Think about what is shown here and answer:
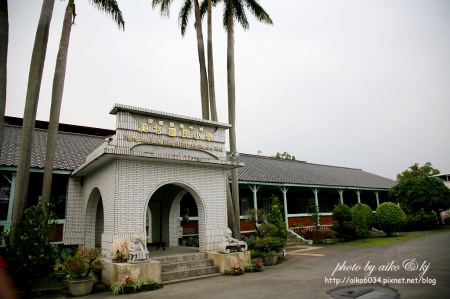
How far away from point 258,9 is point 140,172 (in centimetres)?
1014

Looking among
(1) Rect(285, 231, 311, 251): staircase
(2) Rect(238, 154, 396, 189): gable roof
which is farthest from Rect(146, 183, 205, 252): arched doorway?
A: (1) Rect(285, 231, 311, 251): staircase

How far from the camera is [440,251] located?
12594mm

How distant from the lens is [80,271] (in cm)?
856

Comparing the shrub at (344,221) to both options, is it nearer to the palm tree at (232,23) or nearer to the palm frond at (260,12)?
the palm tree at (232,23)

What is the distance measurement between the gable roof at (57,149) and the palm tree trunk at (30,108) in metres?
2.49

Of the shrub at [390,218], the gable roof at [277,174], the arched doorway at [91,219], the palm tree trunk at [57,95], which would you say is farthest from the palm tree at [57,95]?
the shrub at [390,218]

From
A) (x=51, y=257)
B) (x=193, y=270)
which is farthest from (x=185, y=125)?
(x=51, y=257)

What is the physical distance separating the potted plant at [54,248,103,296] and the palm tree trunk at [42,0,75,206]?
8.42 ft

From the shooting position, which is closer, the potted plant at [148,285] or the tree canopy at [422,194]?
the potted plant at [148,285]

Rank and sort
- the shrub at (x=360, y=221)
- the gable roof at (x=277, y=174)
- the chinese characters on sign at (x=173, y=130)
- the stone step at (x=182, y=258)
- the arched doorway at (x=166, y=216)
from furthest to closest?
1. the gable roof at (x=277, y=174)
2. the shrub at (x=360, y=221)
3. the arched doorway at (x=166, y=216)
4. the chinese characters on sign at (x=173, y=130)
5. the stone step at (x=182, y=258)

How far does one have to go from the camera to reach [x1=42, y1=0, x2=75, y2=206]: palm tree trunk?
416 inches

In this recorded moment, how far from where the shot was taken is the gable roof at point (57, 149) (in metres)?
12.4

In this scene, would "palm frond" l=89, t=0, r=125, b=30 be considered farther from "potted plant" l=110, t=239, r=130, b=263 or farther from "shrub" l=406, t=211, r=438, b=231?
"shrub" l=406, t=211, r=438, b=231

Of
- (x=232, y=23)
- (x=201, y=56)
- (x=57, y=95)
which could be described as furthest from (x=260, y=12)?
(x=57, y=95)
